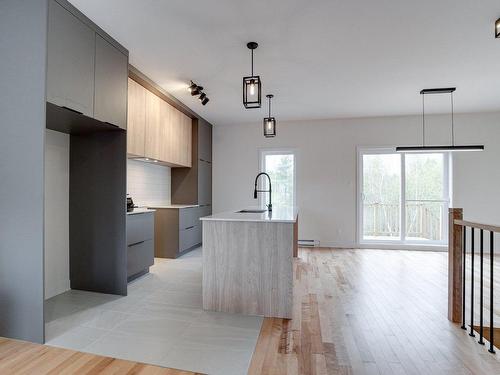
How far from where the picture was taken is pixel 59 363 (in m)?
1.85

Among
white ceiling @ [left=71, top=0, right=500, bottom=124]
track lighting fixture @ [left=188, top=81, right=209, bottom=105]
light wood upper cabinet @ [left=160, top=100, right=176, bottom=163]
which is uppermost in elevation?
white ceiling @ [left=71, top=0, right=500, bottom=124]

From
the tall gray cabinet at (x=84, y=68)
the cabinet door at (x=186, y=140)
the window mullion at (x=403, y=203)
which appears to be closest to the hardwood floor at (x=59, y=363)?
the tall gray cabinet at (x=84, y=68)

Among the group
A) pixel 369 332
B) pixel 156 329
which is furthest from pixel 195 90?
pixel 369 332

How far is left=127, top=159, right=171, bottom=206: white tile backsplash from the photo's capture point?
14.4 feet

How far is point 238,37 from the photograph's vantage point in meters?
2.80

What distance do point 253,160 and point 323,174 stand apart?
1.55 m

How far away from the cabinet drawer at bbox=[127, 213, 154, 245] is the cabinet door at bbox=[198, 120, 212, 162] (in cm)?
221

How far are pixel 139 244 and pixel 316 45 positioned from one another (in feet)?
10.2

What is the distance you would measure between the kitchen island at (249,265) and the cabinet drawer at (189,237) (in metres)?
2.17

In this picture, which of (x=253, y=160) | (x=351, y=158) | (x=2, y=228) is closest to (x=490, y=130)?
(x=351, y=158)

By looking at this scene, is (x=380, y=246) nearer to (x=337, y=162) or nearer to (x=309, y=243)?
(x=309, y=243)

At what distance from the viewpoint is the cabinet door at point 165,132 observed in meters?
4.39

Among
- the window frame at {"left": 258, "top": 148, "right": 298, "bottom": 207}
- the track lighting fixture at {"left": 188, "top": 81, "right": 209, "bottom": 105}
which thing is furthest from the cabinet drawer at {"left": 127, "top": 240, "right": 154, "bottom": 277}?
the window frame at {"left": 258, "top": 148, "right": 298, "bottom": 207}

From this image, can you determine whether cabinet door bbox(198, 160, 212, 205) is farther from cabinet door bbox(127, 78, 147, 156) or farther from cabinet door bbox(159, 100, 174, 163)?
cabinet door bbox(127, 78, 147, 156)
